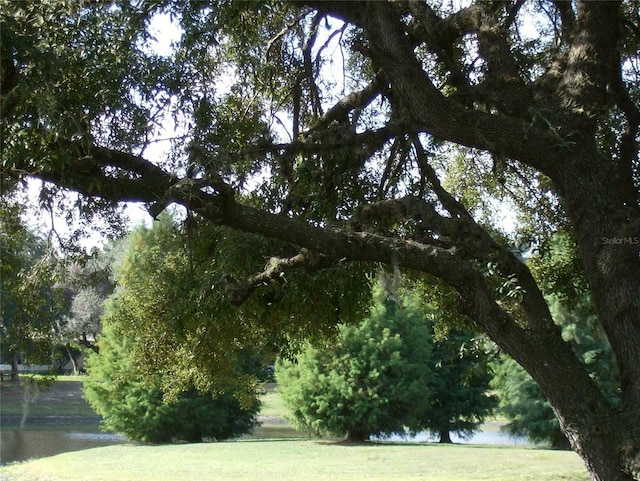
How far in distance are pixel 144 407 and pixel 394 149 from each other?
20.8 metres

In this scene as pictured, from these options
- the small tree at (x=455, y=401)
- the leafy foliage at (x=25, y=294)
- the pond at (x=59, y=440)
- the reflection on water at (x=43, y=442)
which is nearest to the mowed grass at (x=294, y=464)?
the reflection on water at (x=43, y=442)

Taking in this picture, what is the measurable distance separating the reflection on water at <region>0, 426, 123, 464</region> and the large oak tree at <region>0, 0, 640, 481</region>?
60.6 ft

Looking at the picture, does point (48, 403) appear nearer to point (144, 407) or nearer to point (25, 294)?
point (144, 407)

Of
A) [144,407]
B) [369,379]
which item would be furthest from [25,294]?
[369,379]

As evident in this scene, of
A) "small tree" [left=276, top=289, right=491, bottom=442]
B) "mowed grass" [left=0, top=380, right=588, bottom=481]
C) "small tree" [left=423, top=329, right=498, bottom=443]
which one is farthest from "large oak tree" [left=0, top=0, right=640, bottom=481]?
"small tree" [left=423, top=329, right=498, bottom=443]

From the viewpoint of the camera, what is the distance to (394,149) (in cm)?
959

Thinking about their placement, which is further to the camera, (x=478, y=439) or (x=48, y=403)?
(x=48, y=403)

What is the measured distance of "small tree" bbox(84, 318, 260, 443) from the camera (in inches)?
1079

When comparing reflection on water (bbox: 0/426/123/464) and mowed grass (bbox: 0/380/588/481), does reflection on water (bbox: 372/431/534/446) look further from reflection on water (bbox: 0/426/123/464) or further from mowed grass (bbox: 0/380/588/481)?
reflection on water (bbox: 0/426/123/464)

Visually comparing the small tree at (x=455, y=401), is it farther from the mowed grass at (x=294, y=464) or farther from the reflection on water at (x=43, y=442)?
the reflection on water at (x=43, y=442)

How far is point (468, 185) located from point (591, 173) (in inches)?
201

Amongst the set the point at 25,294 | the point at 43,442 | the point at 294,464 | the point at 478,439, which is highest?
the point at 25,294

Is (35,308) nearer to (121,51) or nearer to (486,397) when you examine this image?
(121,51)

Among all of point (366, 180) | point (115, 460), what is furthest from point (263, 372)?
point (366, 180)
